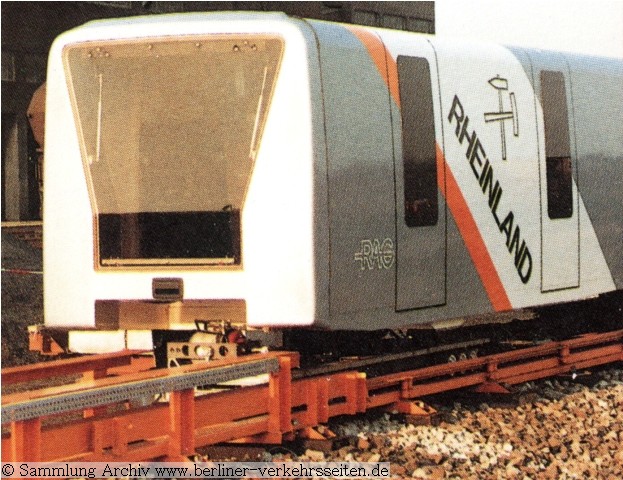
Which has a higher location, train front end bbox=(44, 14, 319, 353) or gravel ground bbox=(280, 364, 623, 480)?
train front end bbox=(44, 14, 319, 353)

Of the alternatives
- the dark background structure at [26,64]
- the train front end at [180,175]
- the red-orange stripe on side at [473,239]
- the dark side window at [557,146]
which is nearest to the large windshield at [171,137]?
the train front end at [180,175]

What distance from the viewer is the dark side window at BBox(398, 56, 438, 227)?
33.8ft

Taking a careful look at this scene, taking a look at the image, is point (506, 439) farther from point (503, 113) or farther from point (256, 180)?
point (503, 113)

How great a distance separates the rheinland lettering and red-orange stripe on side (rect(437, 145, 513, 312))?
301 millimetres

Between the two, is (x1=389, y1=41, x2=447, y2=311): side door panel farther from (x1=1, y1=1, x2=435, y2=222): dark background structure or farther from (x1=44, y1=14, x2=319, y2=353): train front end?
(x1=1, y1=1, x2=435, y2=222): dark background structure

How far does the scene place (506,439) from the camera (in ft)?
32.0

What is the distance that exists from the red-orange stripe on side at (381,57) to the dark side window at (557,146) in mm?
2385

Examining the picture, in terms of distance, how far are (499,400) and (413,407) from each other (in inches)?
51.6

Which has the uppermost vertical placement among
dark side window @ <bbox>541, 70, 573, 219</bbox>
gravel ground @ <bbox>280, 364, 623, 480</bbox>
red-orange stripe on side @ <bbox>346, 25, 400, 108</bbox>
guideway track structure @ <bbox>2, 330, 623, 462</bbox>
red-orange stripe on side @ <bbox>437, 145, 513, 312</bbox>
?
red-orange stripe on side @ <bbox>346, 25, 400, 108</bbox>

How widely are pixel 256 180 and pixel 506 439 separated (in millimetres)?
2565

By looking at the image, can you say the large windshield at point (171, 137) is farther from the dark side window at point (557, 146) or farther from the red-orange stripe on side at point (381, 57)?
the dark side window at point (557, 146)

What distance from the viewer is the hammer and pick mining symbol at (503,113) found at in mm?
11457

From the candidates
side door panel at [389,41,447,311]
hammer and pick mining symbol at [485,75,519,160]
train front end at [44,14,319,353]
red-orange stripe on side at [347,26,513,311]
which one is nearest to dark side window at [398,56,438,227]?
side door panel at [389,41,447,311]

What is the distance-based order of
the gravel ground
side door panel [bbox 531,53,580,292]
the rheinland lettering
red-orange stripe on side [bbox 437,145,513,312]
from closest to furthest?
the gravel ground < red-orange stripe on side [bbox 437,145,513,312] < the rheinland lettering < side door panel [bbox 531,53,580,292]
